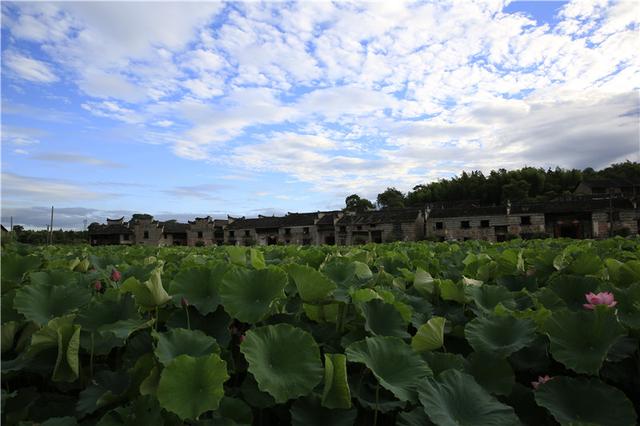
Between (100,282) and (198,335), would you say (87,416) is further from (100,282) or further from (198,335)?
(100,282)

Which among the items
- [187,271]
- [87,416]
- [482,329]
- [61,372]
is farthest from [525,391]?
[61,372]

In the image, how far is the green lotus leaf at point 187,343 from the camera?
130 cm

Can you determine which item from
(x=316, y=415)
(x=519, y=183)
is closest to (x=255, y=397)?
(x=316, y=415)

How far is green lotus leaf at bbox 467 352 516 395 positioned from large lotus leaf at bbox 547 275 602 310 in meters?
0.78

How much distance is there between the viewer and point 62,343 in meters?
1.37

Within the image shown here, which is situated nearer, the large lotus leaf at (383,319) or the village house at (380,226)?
the large lotus leaf at (383,319)

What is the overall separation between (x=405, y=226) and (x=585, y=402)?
1902 inches

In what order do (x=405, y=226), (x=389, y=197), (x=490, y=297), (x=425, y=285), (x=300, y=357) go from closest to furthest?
1. (x=300, y=357)
2. (x=490, y=297)
3. (x=425, y=285)
4. (x=405, y=226)
5. (x=389, y=197)

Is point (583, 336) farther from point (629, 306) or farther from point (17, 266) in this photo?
point (17, 266)

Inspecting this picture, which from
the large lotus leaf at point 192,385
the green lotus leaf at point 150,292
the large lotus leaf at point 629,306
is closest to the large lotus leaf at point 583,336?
the large lotus leaf at point 629,306

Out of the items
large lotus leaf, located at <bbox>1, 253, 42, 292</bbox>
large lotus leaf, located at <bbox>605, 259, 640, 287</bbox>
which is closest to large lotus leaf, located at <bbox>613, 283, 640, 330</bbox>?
large lotus leaf, located at <bbox>605, 259, 640, 287</bbox>

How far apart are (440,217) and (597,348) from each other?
4902cm

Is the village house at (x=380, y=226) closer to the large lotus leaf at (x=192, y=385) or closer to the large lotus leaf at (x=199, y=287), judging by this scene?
the large lotus leaf at (x=199, y=287)

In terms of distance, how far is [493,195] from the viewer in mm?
79375
